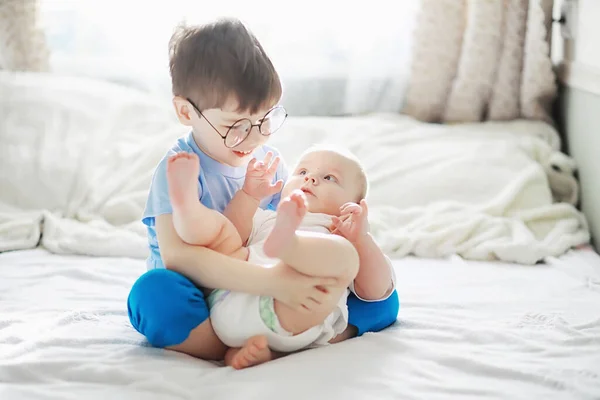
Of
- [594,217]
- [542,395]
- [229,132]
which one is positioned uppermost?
[229,132]

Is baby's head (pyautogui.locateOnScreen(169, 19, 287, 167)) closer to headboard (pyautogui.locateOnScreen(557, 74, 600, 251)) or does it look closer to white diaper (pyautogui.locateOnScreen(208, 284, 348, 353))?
white diaper (pyautogui.locateOnScreen(208, 284, 348, 353))

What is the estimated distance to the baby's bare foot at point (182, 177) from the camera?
96 centimetres

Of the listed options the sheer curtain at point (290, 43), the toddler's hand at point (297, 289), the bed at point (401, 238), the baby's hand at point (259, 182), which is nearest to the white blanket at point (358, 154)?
the bed at point (401, 238)

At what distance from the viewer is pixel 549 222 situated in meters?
1.75

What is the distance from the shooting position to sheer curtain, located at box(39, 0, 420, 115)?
215cm

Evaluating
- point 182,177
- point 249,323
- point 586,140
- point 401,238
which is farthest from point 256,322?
point 586,140

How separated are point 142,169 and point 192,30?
86cm

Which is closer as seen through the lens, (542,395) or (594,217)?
(542,395)

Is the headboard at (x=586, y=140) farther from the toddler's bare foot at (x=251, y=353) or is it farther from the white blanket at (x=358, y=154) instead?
the toddler's bare foot at (x=251, y=353)

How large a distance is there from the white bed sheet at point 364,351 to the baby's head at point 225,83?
0.37 metres

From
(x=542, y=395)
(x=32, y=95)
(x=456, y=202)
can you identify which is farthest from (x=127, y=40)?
(x=542, y=395)

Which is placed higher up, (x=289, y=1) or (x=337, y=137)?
(x=289, y=1)

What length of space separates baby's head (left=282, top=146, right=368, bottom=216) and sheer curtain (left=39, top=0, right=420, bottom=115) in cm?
102

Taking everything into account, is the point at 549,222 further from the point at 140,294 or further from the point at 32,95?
the point at 32,95
